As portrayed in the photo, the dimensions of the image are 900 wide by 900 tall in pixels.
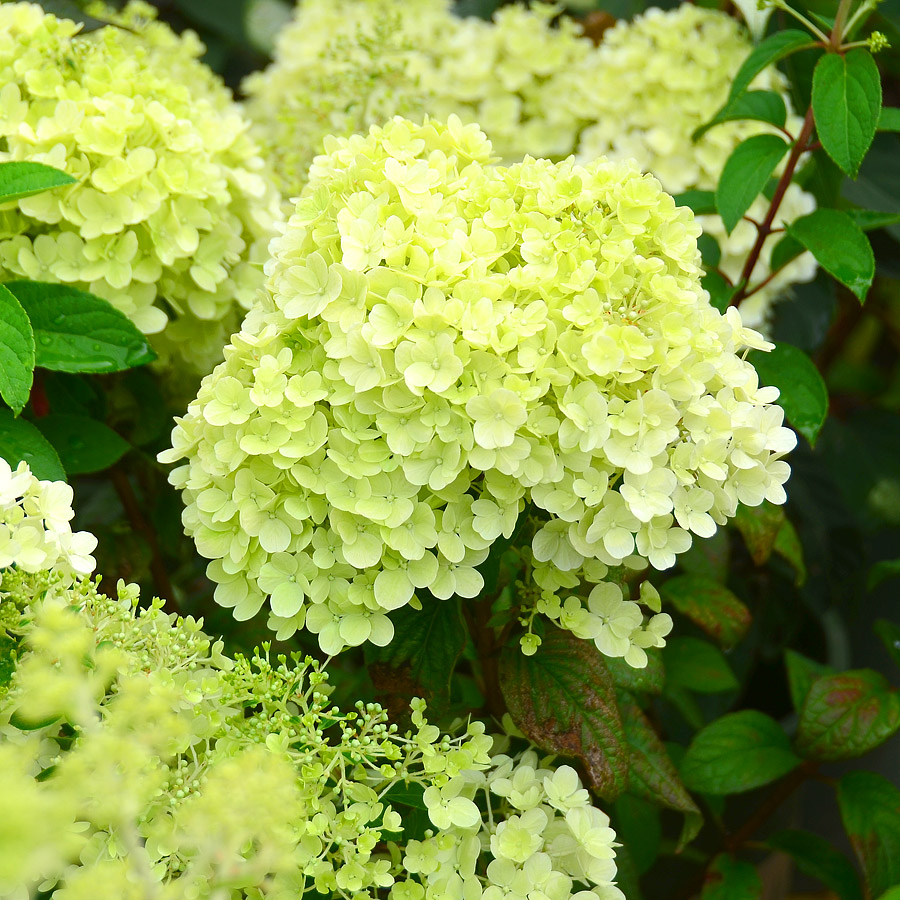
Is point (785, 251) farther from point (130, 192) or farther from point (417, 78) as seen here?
point (130, 192)

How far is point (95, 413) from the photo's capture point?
94 cm

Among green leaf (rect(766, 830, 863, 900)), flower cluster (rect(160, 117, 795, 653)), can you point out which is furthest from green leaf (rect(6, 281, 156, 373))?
green leaf (rect(766, 830, 863, 900))

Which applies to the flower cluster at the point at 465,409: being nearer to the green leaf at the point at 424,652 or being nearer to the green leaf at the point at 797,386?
the green leaf at the point at 424,652

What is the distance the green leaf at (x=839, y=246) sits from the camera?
31.5 inches

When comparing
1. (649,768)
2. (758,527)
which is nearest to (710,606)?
(758,527)

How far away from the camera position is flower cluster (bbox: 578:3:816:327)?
1095mm

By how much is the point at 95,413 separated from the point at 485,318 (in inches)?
20.3

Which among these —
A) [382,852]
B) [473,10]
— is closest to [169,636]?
Result: [382,852]

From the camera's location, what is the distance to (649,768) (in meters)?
0.78

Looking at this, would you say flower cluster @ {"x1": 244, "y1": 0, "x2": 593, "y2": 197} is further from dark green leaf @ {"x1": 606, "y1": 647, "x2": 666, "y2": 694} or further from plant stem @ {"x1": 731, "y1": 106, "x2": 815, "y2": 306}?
dark green leaf @ {"x1": 606, "y1": 647, "x2": 666, "y2": 694}

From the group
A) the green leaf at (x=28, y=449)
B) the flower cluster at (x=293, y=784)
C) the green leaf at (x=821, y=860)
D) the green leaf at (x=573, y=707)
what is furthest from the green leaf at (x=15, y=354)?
the green leaf at (x=821, y=860)

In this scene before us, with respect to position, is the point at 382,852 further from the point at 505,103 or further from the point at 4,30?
the point at 505,103

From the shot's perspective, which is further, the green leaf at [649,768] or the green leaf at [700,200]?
the green leaf at [700,200]

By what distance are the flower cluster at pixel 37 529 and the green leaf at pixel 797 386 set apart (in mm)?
579
